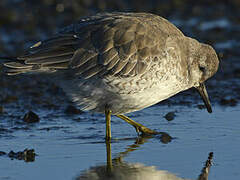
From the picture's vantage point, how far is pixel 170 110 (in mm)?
8961

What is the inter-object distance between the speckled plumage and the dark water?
0.61 meters

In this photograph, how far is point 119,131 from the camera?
812cm

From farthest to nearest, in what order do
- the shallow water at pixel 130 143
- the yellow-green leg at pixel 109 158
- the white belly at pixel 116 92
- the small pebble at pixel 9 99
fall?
1. the small pebble at pixel 9 99
2. the white belly at pixel 116 92
3. the yellow-green leg at pixel 109 158
4. the shallow water at pixel 130 143

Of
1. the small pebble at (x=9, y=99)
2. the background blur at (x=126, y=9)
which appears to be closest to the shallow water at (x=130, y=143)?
the small pebble at (x=9, y=99)

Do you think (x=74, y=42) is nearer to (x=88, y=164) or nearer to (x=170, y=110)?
(x=88, y=164)

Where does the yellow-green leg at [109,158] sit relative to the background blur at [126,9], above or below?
below

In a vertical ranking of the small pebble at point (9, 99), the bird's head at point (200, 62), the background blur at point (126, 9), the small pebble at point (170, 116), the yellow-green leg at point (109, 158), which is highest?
the background blur at point (126, 9)

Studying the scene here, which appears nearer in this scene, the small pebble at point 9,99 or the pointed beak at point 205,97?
the pointed beak at point 205,97

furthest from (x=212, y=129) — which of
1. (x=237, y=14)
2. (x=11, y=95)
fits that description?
(x=237, y=14)

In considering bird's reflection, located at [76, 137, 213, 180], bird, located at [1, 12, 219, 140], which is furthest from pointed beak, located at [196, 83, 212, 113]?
bird's reflection, located at [76, 137, 213, 180]

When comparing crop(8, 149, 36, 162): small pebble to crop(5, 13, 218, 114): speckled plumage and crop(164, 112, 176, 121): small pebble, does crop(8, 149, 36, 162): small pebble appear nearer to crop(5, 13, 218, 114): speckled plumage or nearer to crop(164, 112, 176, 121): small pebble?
crop(5, 13, 218, 114): speckled plumage

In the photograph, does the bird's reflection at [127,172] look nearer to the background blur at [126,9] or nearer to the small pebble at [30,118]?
the small pebble at [30,118]

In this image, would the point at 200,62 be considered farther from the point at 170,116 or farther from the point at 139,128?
the point at 139,128

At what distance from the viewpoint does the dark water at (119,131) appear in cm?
632
